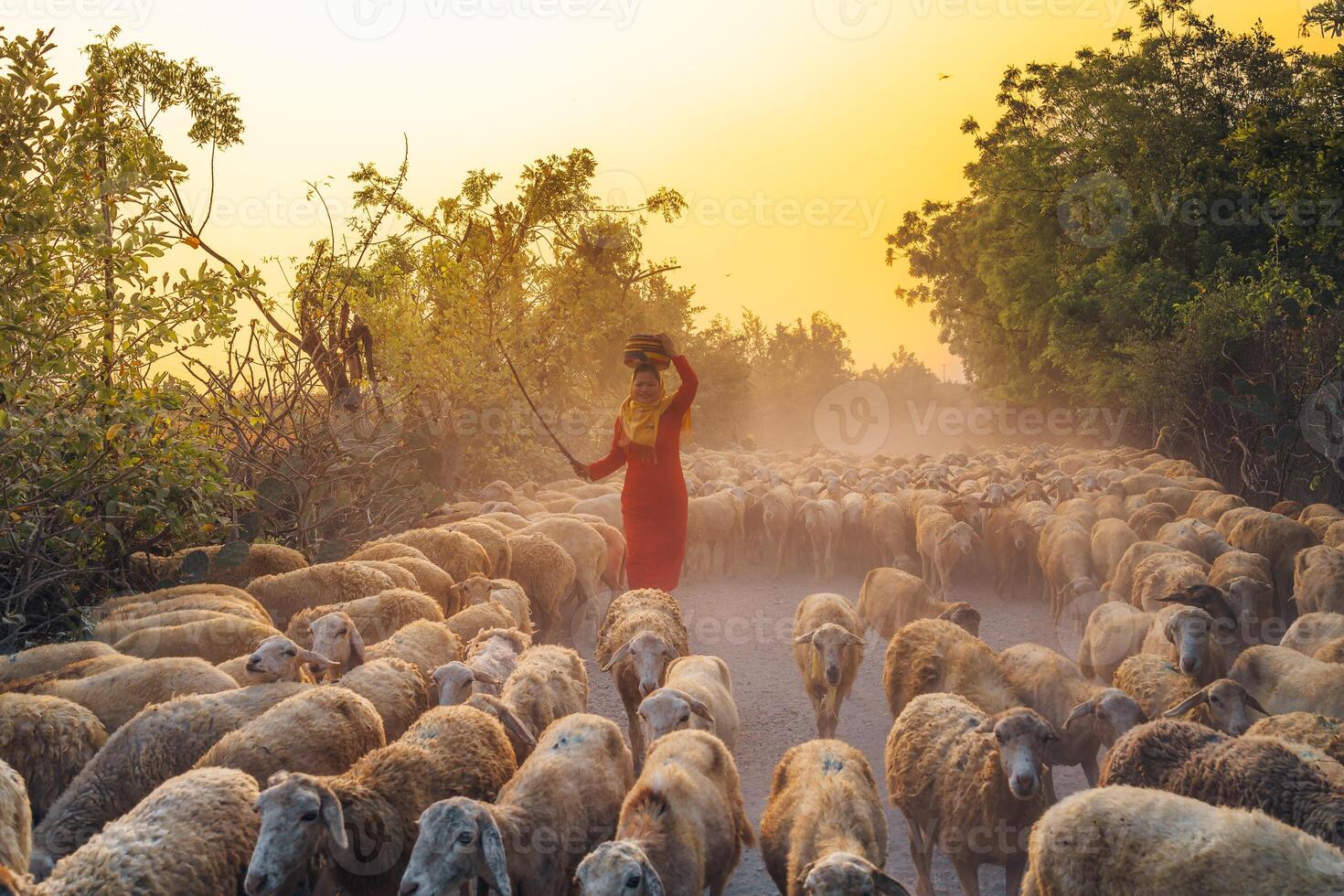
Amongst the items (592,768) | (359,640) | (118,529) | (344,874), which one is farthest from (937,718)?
(118,529)

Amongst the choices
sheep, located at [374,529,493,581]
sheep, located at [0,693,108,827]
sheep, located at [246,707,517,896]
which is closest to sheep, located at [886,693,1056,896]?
sheep, located at [246,707,517,896]

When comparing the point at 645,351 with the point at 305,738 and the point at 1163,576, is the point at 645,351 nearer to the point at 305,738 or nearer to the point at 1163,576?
the point at 305,738

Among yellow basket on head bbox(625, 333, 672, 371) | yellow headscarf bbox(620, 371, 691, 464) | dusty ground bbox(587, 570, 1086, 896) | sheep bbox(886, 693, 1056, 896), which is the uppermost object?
yellow basket on head bbox(625, 333, 672, 371)

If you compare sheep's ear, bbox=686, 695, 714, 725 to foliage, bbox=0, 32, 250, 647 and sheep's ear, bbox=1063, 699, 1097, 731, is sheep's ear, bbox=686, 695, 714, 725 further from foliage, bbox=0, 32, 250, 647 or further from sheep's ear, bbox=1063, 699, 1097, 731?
foliage, bbox=0, 32, 250, 647

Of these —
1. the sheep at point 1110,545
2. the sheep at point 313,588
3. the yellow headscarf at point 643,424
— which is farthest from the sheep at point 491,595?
the sheep at point 1110,545

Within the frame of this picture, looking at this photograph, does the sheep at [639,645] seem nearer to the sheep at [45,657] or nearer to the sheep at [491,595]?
the sheep at [491,595]

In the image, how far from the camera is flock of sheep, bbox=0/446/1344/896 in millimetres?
3648

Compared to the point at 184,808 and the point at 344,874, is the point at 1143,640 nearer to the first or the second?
the point at 344,874

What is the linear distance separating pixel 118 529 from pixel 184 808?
211 inches

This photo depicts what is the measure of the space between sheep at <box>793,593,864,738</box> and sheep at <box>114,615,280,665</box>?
4158 millimetres

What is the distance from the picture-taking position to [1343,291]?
17156 mm

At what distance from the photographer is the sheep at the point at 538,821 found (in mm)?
3645

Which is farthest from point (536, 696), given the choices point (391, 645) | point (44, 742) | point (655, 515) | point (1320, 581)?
point (1320, 581)

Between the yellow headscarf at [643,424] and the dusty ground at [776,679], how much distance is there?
8.09ft
